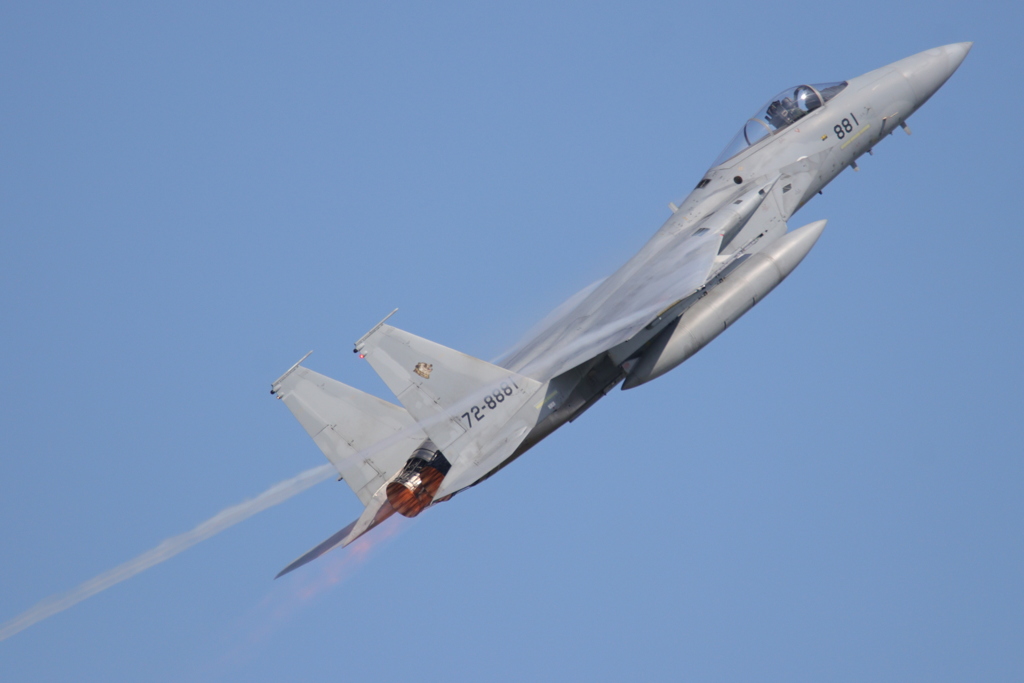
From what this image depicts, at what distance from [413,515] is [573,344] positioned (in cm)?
292

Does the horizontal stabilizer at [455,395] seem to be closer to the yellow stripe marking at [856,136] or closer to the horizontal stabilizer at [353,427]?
the horizontal stabilizer at [353,427]

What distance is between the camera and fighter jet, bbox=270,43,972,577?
1380cm

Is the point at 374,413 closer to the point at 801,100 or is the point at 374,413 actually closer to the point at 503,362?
the point at 503,362

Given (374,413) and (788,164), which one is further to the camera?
(788,164)

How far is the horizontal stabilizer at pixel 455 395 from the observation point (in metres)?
13.7

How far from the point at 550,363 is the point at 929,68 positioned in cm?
848

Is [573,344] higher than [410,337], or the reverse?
[410,337]

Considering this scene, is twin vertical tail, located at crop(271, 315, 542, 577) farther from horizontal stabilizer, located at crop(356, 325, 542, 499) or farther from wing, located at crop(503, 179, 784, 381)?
wing, located at crop(503, 179, 784, 381)

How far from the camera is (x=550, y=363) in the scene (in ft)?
46.8

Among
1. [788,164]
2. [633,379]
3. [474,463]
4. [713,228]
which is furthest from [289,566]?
[788,164]

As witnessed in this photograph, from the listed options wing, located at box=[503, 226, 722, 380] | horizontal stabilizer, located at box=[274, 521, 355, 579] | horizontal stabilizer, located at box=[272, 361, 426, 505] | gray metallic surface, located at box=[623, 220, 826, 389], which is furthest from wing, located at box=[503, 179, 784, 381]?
horizontal stabilizer, located at box=[274, 521, 355, 579]

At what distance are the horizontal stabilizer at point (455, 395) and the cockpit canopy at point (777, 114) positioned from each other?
555 cm

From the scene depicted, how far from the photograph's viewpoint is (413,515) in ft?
45.4

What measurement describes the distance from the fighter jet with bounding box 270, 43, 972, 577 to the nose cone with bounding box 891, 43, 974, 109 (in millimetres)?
2797
